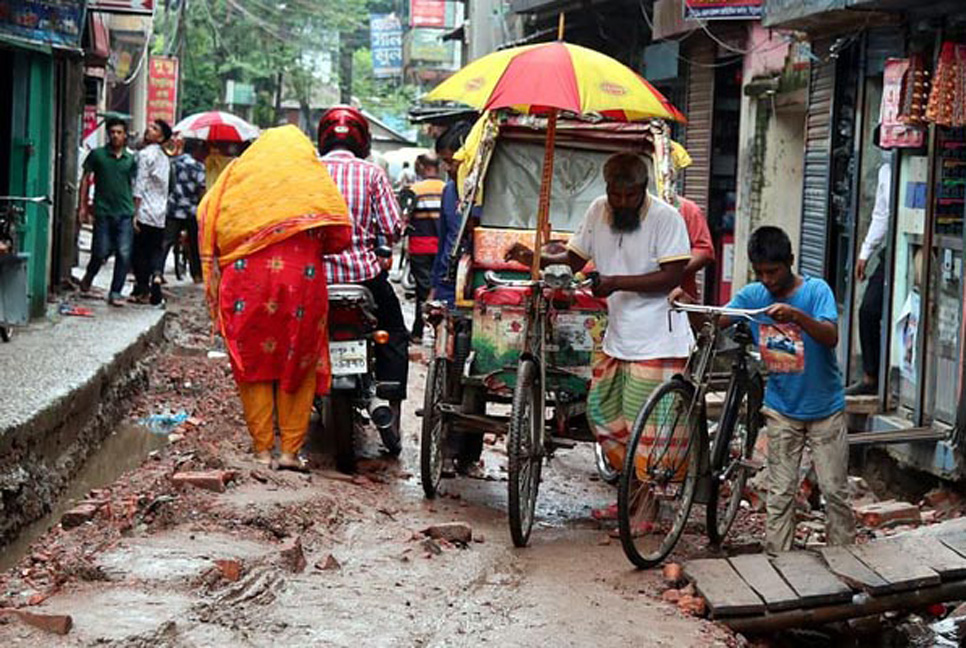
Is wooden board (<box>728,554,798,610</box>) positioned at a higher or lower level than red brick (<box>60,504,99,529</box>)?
higher

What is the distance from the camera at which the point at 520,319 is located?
7684 mm

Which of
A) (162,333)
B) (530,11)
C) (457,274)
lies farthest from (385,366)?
(530,11)

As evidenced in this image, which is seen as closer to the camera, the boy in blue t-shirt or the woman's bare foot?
the boy in blue t-shirt

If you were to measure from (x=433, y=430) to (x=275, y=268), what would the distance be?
117cm

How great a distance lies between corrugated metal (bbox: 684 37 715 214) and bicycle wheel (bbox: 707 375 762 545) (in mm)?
10214

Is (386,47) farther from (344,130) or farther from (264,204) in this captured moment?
(264,204)

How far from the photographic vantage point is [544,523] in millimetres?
7848

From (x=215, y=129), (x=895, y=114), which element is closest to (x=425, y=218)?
(x=895, y=114)

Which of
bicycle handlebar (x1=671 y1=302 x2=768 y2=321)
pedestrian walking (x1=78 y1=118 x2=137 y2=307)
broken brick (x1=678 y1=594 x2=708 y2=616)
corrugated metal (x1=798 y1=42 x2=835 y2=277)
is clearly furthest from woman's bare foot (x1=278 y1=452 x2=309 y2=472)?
pedestrian walking (x1=78 y1=118 x2=137 y2=307)

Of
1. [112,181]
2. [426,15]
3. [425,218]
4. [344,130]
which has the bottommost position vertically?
[425,218]

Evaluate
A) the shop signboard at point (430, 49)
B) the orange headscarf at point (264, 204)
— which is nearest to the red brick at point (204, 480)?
the orange headscarf at point (264, 204)

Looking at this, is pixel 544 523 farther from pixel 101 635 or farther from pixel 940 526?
pixel 101 635

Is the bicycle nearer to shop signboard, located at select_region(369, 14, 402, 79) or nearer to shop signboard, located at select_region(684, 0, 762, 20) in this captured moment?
shop signboard, located at select_region(684, 0, 762, 20)

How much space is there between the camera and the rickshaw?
23.2 ft
